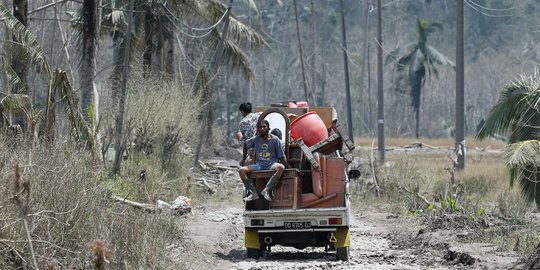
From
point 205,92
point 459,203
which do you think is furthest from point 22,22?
point 205,92

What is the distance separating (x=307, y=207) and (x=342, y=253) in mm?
946

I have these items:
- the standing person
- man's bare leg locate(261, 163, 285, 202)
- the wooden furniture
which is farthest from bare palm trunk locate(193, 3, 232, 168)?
man's bare leg locate(261, 163, 285, 202)

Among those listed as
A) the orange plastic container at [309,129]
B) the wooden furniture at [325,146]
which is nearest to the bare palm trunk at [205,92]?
the orange plastic container at [309,129]

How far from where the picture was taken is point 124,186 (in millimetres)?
24094

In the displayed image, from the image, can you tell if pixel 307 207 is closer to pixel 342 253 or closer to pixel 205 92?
pixel 342 253

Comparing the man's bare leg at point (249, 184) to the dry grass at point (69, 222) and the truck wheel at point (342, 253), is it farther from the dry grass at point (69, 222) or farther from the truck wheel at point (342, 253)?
the truck wheel at point (342, 253)

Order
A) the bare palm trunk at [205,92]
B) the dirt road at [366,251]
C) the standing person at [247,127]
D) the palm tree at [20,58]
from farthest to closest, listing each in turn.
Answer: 1. the bare palm trunk at [205,92]
2. the palm tree at [20,58]
3. the standing person at [247,127]
4. the dirt road at [366,251]

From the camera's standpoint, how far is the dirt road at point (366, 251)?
17.2 meters

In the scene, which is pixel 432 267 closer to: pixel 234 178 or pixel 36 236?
pixel 36 236

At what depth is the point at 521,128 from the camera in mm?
26547

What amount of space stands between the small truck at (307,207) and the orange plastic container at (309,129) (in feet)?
0.74

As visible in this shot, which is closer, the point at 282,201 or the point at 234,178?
the point at 282,201

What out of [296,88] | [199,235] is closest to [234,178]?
[199,235]

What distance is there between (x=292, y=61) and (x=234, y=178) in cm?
8416
